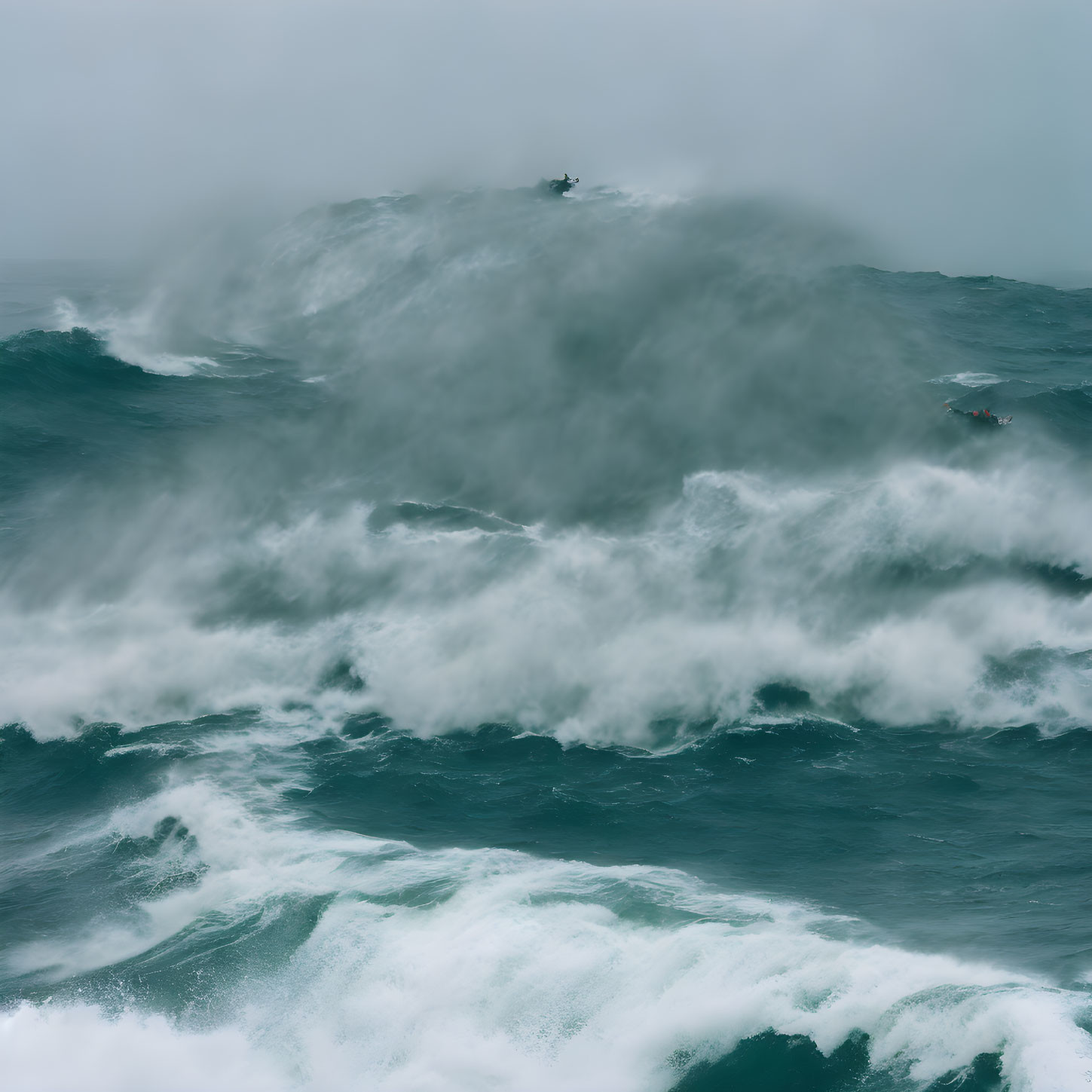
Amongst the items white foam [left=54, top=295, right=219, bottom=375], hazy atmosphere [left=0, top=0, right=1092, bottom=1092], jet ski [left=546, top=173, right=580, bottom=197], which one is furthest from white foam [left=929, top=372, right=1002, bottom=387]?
white foam [left=54, top=295, right=219, bottom=375]

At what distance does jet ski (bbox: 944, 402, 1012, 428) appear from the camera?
65125 millimetres

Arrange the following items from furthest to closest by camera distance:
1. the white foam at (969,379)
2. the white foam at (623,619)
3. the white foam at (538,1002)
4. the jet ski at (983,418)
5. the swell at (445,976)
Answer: the white foam at (969,379), the jet ski at (983,418), the white foam at (623,619), the swell at (445,976), the white foam at (538,1002)

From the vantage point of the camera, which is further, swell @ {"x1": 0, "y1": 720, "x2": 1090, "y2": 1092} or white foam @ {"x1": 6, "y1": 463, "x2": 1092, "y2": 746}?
white foam @ {"x1": 6, "y1": 463, "x2": 1092, "y2": 746}

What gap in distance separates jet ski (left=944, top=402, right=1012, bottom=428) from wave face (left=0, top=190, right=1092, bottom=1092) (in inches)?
34.7

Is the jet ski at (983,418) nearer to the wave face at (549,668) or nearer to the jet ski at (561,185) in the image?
the wave face at (549,668)

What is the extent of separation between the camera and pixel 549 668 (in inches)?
2227

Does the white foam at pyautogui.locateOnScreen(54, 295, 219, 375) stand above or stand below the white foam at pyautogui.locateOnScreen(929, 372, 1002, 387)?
above

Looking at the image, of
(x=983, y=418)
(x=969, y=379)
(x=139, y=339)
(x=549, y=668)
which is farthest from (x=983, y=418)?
(x=139, y=339)

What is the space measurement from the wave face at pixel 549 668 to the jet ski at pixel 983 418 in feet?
2.90

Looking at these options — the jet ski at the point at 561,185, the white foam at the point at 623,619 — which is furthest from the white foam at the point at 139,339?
the jet ski at the point at 561,185

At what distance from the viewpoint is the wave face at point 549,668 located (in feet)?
118

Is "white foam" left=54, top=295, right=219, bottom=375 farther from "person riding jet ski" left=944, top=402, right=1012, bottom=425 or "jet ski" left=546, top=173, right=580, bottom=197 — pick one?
"person riding jet ski" left=944, top=402, right=1012, bottom=425

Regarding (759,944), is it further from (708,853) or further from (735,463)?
(735,463)

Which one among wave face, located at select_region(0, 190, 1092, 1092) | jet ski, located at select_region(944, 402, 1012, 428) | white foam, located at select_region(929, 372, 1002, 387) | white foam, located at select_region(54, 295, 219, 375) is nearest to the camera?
wave face, located at select_region(0, 190, 1092, 1092)
